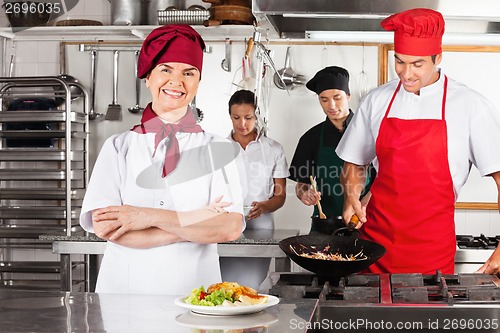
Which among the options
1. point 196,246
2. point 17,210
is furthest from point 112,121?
point 196,246

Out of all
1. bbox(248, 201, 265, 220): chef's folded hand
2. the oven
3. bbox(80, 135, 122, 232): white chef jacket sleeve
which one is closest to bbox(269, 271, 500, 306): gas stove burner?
the oven

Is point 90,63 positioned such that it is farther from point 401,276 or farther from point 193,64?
point 401,276

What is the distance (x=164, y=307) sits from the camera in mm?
1960

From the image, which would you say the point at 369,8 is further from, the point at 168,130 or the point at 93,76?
the point at 93,76

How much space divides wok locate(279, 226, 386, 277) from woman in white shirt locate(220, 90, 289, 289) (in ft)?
7.60

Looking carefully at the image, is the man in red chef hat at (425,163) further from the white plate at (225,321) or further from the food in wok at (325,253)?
the white plate at (225,321)

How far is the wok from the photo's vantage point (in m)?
2.48

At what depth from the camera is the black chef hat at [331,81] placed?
17.3 feet

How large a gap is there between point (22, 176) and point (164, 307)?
143 inches

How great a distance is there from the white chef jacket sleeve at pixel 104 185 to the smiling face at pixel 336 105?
2.77 meters

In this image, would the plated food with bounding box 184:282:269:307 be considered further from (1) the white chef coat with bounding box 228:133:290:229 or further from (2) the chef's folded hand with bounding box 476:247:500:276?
(1) the white chef coat with bounding box 228:133:290:229

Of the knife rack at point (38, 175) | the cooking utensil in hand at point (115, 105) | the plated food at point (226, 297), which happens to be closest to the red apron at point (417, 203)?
the plated food at point (226, 297)

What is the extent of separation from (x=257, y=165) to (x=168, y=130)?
101 inches

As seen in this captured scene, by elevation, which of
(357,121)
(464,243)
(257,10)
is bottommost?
(464,243)
